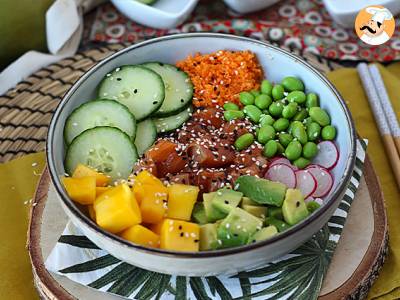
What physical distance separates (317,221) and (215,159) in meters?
0.45

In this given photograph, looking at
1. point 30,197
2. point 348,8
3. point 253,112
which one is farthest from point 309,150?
point 348,8

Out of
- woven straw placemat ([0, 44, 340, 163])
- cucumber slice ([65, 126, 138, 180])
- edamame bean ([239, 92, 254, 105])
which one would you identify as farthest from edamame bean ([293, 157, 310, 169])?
woven straw placemat ([0, 44, 340, 163])

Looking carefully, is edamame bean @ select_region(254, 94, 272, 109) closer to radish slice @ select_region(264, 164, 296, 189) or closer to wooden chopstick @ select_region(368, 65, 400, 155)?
Answer: radish slice @ select_region(264, 164, 296, 189)

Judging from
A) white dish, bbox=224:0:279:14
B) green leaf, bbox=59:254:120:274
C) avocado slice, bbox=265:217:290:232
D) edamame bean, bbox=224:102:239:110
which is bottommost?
green leaf, bbox=59:254:120:274

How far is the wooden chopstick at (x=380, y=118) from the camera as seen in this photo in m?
2.39

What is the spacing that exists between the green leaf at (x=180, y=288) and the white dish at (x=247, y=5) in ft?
5.46

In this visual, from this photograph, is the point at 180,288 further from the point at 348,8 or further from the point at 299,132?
the point at 348,8

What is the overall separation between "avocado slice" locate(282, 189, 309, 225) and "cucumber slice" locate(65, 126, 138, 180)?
21.9 inches

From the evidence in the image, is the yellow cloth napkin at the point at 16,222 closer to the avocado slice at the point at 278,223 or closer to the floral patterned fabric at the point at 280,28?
the avocado slice at the point at 278,223

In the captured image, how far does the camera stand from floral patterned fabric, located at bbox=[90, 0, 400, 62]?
3008mm

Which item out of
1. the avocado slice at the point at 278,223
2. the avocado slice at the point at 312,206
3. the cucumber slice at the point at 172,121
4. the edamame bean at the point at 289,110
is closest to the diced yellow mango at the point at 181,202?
the avocado slice at the point at 278,223

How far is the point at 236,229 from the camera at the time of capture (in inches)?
68.6

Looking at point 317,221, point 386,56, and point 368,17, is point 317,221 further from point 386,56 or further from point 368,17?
point 386,56

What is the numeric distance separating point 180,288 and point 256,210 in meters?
0.33
